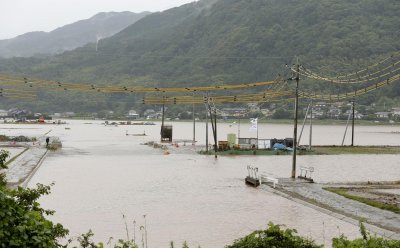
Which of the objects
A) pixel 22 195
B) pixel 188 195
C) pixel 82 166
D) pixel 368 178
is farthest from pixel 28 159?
pixel 22 195

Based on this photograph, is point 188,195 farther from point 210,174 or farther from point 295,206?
point 210,174

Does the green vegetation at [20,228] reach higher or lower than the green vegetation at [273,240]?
higher

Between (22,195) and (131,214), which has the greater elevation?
(22,195)

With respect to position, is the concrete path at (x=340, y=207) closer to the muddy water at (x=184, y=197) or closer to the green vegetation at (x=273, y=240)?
the muddy water at (x=184, y=197)

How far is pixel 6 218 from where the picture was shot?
9531mm

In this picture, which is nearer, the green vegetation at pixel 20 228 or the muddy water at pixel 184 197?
the green vegetation at pixel 20 228

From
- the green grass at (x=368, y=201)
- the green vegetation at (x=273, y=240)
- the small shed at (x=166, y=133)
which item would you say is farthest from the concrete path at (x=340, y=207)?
the small shed at (x=166, y=133)

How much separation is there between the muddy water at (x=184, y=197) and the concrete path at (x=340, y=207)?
2.74 feet

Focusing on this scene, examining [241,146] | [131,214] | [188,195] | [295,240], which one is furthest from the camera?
[241,146]

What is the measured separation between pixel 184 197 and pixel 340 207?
10821 millimetres

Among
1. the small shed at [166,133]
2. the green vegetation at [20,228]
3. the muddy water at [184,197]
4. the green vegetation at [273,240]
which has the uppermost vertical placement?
the small shed at [166,133]

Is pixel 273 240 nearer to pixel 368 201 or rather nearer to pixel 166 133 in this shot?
pixel 368 201

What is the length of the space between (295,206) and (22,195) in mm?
21984

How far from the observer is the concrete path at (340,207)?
82.4 ft
